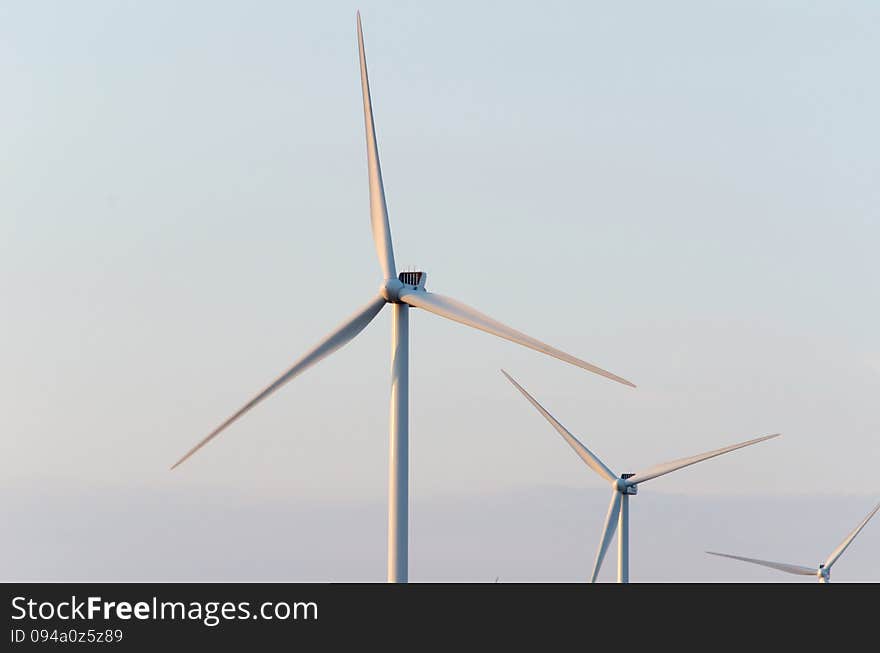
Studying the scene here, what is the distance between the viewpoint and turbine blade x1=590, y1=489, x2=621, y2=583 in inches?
3342

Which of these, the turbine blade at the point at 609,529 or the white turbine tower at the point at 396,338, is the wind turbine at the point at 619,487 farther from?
the white turbine tower at the point at 396,338

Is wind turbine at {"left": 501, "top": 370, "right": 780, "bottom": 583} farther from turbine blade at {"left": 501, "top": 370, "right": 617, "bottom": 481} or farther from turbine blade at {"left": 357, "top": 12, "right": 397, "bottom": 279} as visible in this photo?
turbine blade at {"left": 357, "top": 12, "right": 397, "bottom": 279}

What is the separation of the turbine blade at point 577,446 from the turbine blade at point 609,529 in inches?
45.3

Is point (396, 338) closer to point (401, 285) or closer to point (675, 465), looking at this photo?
point (401, 285)

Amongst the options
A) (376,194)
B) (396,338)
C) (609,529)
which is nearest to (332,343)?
(396,338)

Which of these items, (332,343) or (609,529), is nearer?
(332,343)

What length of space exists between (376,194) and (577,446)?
2462 centimetres

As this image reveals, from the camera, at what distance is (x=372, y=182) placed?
64188 millimetres

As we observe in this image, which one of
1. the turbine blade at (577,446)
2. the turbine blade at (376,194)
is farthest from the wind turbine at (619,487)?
the turbine blade at (376,194)

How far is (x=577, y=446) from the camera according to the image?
A: 8425cm

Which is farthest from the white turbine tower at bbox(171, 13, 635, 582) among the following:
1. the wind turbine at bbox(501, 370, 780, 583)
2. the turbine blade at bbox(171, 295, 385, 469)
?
the wind turbine at bbox(501, 370, 780, 583)
